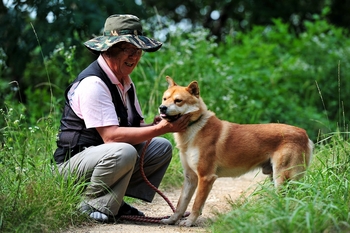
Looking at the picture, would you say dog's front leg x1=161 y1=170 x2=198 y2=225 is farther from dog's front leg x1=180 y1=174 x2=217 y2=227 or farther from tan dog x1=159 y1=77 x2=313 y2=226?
dog's front leg x1=180 y1=174 x2=217 y2=227

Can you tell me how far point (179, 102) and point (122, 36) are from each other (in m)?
0.70

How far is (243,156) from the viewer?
4582mm

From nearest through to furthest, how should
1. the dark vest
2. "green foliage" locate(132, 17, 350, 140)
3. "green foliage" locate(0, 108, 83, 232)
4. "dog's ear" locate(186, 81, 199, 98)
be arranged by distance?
"green foliage" locate(0, 108, 83, 232) → the dark vest → "dog's ear" locate(186, 81, 199, 98) → "green foliage" locate(132, 17, 350, 140)

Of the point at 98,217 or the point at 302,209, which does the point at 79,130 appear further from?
the point at 302,209

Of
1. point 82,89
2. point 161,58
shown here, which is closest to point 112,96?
point 82,89

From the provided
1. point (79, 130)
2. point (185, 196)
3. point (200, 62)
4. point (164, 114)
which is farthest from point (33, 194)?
point (200, 62)

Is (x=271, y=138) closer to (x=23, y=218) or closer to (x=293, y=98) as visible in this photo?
(x=23, y=218)

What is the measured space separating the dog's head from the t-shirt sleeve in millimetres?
398

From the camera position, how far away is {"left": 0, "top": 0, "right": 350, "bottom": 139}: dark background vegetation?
Answer: 736 centimetres

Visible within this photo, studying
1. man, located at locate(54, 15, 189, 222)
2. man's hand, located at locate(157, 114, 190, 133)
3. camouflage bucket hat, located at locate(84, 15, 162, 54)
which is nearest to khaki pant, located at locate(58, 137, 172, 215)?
man, located at locate(54, 15, 189, 222)

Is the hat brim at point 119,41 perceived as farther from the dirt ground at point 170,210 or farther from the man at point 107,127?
the dirt ground at point 170,210

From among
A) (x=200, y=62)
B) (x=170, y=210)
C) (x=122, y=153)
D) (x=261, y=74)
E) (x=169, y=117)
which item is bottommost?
(x=170, y=210)

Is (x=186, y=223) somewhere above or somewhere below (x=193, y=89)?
below

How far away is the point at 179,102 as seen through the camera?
4.36m
